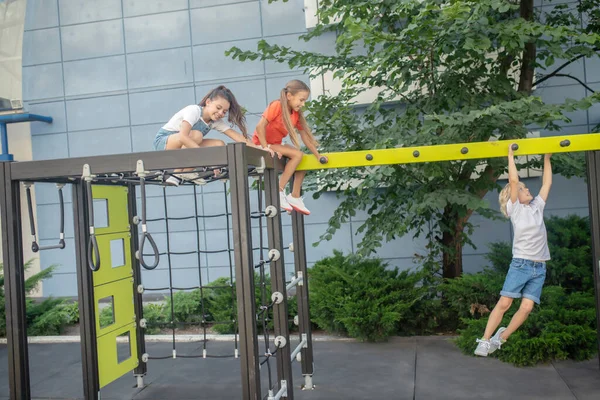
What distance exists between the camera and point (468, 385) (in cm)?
459

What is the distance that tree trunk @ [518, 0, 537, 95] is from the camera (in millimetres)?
5531

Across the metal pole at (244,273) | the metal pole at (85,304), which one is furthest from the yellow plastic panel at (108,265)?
the metal pole at (244,273)

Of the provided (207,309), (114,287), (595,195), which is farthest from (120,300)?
(595,195)

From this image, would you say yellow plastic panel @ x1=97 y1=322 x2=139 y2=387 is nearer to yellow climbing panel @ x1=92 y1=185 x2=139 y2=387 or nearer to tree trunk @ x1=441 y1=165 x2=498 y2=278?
yellow climbing panel @ x1=92 y1=185 x2=139 y2=387

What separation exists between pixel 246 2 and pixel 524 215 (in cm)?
601

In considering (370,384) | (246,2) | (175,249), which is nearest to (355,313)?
(370,384)

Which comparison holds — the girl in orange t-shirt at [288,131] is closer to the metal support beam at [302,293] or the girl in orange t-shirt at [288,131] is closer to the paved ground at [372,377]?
the metal support beam at [302,293]

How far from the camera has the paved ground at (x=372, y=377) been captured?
4465 millimetres

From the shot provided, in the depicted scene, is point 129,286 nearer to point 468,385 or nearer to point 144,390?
A: point 144,390

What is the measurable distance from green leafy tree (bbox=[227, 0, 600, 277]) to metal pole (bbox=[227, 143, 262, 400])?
148 cm

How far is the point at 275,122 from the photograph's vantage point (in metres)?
4.08

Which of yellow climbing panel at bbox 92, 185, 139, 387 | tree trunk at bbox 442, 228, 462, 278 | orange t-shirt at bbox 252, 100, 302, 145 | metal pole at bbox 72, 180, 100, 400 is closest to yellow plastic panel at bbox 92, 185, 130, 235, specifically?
yellow climbing panel at bbox 92, 185, 139, 387

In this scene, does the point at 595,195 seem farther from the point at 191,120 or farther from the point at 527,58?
the point at 191,120

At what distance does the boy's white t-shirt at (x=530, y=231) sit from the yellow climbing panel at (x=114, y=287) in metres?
3.08
